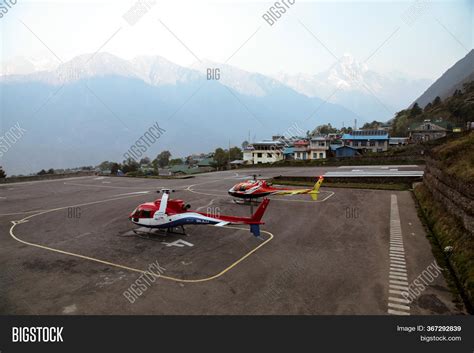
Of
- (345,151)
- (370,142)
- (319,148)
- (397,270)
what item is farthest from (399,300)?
(370,142)

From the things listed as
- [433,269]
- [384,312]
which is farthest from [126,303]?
[433,269]

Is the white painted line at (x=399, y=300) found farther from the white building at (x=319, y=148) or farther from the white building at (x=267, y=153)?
the white building at (x=267, y=153)

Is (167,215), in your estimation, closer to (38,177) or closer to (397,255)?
(397,255)

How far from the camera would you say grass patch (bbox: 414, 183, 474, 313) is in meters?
16.6

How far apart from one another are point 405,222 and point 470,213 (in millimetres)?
9957

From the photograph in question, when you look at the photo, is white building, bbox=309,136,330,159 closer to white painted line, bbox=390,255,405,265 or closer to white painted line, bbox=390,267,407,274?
white painted line, bbox=390,255,405,265

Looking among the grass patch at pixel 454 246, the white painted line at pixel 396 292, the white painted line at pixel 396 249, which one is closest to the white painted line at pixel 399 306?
the white painted line at pixel 396 292

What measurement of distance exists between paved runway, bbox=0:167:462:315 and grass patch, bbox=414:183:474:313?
85cm

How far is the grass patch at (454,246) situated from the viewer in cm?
1658

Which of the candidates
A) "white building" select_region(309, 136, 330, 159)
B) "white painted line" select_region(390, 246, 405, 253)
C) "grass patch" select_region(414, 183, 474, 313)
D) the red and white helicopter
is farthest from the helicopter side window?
"white building" select_region(309, 136, 330, 159)

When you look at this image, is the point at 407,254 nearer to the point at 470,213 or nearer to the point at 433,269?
the point at 433,269

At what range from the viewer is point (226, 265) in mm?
20688

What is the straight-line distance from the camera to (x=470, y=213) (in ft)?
69.0

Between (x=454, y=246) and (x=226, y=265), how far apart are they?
1628cm
